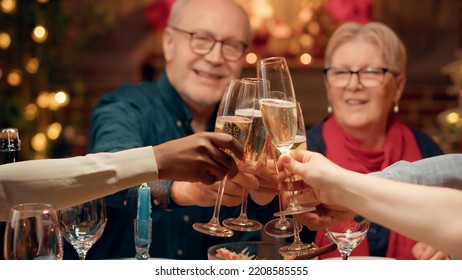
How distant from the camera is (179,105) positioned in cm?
284

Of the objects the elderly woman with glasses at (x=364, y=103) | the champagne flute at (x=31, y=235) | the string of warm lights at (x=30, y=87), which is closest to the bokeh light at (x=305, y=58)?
the string of warm lights at (x=30, y=87)

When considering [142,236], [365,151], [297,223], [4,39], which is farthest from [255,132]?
[4,39]

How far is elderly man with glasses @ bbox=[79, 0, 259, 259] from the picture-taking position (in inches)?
102

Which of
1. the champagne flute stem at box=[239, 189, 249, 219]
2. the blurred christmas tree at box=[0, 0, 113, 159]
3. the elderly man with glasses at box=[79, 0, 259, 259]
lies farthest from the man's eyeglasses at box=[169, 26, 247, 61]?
the blurred christmas tree at box=[0, 0, 113, 159]

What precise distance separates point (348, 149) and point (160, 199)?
1028 millimetres

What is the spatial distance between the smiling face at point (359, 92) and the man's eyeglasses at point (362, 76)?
0.05ft

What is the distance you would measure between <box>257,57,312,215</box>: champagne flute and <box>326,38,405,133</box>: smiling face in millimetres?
1160

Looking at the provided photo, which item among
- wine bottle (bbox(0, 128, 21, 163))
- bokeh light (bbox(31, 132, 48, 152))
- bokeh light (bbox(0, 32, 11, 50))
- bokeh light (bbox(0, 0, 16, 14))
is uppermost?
bokeh light (bbox(0, 0, 16, 14))

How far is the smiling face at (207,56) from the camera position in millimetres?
2779

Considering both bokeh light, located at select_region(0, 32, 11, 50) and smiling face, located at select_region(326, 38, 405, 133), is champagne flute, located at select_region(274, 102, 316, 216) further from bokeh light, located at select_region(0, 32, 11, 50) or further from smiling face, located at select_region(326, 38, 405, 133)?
bokeh light, located at select_region(0, 32, 11, 50)

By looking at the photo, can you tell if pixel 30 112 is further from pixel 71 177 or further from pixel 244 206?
pixel 71 177

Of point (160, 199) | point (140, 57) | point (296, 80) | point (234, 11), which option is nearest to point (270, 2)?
point (296, 80)

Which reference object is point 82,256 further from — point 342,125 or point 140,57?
point 140,57

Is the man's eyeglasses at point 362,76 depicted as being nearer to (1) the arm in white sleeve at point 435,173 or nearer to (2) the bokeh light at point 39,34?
(1) the arm in white sleeve at point 435,173
